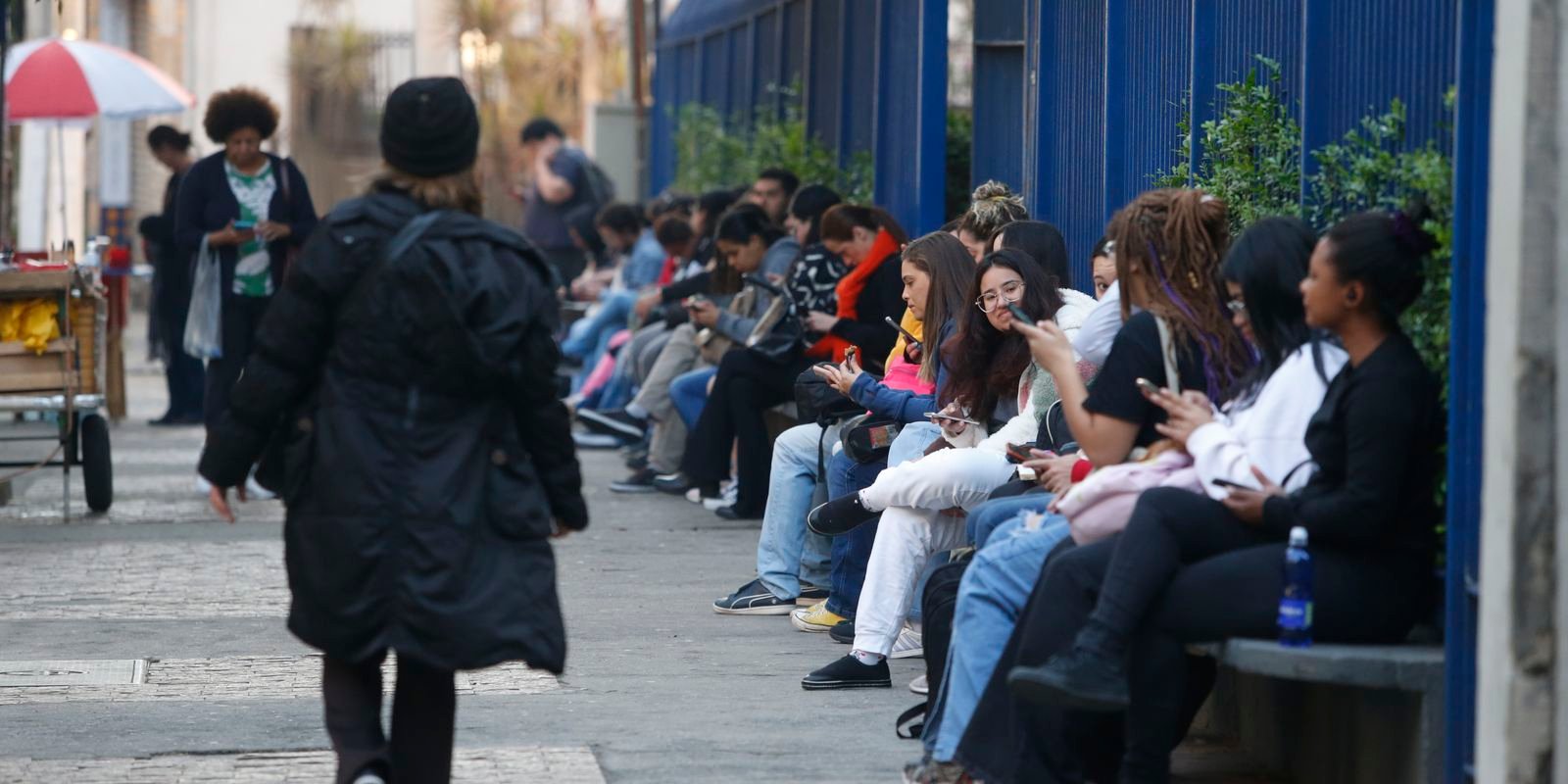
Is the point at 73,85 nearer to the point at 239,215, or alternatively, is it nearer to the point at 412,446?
the point at 239,215

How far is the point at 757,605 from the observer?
26.1 feet

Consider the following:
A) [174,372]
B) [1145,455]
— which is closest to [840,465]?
[1145,455]

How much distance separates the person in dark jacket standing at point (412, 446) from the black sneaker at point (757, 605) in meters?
3.36

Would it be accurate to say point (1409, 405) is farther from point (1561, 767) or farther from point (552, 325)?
point (552, 325)

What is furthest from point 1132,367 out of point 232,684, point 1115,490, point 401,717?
point 232,684

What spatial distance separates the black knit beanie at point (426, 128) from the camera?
Answer: 4.59 m

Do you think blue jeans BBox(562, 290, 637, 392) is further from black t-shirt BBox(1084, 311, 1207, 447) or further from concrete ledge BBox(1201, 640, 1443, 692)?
concrete ledge BBox(1201, 640, 1443, 692)

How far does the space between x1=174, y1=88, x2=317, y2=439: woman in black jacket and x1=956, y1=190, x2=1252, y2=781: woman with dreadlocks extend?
6.49 m

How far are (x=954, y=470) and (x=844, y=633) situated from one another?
115cm

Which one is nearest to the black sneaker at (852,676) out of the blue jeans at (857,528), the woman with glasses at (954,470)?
the woman with glasses at (954,470)

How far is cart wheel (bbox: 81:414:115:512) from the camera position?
10391mm

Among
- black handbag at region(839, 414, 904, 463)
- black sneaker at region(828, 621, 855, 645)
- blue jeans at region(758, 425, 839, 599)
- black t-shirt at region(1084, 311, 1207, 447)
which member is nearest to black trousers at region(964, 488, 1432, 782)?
black t-shirt at region(1084, 311, 1207, 447)

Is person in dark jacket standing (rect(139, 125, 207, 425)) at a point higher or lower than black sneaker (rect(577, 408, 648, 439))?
higher

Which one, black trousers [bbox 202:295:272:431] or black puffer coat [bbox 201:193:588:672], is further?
black trousers [bbox 202:295:272:431]
